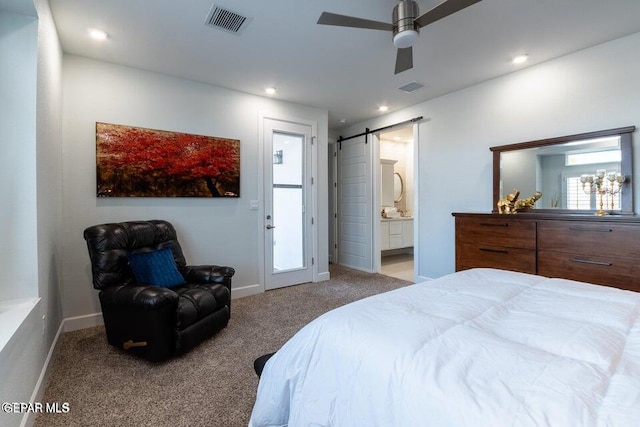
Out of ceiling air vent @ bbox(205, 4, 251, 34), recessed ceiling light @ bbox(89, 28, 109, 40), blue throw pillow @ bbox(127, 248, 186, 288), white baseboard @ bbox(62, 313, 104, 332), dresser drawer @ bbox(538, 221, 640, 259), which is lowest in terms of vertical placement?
white baseboard @ bbox(62, 313, 104, 332)

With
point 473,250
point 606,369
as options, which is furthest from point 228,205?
point 606,369

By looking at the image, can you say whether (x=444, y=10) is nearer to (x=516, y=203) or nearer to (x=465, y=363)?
(x=465, y=363)

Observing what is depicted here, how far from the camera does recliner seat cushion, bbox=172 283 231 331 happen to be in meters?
2.21

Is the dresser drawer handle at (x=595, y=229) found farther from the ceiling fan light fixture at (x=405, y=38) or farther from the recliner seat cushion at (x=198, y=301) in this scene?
the recliner seat cushion at (x=198, y=301)

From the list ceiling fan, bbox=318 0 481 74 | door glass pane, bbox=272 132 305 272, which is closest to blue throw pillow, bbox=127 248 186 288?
door glass pane, bbox=272 132 305 272

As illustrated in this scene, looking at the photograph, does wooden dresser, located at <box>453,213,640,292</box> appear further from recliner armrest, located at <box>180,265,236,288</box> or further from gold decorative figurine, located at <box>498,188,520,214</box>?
recliner armrest, located at <box>180,265,236,288</box>

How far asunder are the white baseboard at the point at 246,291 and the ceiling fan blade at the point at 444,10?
3.30 meters

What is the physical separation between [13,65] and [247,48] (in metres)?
1.67

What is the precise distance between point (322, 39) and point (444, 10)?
3.79 feet

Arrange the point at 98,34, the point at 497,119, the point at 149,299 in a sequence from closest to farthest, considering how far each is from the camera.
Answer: the point at 149,299 < the point at 98,34 < the point at 497,119

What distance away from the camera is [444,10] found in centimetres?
177

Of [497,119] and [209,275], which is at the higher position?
[497,119]

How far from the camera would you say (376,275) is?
15.8 ft

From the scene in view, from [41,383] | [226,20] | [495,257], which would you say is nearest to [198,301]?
[41,383]
